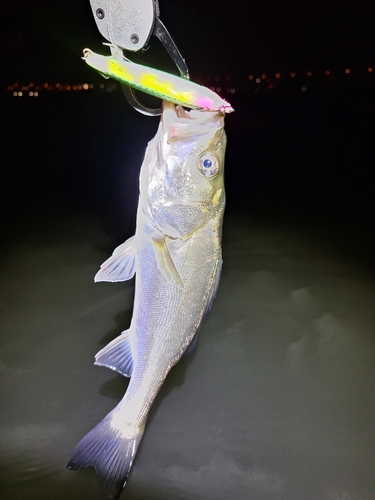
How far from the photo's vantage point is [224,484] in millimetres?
1295

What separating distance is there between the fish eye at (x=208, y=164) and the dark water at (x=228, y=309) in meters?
0.36

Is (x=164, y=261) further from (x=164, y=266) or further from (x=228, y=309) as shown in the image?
(x=228, y=309)

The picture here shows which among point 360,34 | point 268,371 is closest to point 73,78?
point 360,34

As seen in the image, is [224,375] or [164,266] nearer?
[164,266]

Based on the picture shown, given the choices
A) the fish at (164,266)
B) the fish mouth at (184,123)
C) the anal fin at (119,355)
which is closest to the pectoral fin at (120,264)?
the fish at (164,266)

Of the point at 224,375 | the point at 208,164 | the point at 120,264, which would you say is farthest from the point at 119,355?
the point at 208,164

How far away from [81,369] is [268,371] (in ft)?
2.08

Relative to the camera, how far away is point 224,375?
131 centimetres

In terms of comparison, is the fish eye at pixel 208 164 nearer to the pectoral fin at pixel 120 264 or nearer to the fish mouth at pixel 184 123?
the fish mouth at pixel 184 123

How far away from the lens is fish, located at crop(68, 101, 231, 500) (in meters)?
0.90

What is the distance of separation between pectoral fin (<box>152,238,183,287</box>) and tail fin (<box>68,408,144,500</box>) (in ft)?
1.38

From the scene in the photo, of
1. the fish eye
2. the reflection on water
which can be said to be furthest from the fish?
the reflection on water

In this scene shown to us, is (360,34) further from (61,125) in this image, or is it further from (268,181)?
(61,125)

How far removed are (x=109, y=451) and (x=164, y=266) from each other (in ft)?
1.77
